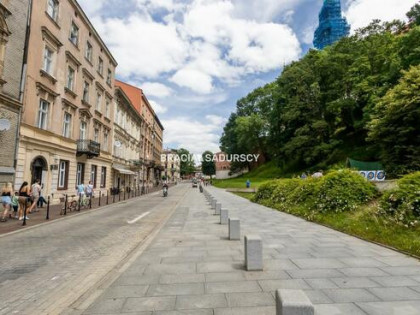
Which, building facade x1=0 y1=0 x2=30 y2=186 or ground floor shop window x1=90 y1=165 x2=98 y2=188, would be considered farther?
ground floor shop window x1=90 y1=165 x2=98 y2=188

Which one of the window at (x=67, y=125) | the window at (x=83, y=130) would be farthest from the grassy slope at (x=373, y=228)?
the window at (x=83, y=130)

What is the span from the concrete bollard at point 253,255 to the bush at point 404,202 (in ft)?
16.5

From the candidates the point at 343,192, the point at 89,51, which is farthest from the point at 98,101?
the point at 343,192

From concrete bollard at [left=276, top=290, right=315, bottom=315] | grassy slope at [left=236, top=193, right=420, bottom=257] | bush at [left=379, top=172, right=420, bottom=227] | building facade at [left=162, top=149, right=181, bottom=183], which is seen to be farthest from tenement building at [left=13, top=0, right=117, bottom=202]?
building facade at [left=162, top=149, right=181, bottom=183]

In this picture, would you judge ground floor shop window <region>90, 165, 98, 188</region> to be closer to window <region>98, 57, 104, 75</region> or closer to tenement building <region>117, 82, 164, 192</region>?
window <region>98, 57, 104, 75</region>

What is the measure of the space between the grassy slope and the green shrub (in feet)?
1.42

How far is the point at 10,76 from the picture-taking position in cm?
1497

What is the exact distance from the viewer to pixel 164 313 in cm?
363

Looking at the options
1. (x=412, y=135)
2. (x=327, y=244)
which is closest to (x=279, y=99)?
(x=412, y=135)

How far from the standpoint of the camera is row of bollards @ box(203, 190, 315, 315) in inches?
99.8

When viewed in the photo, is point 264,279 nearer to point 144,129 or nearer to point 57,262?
point 57,262

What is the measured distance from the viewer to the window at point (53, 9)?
1920 cm

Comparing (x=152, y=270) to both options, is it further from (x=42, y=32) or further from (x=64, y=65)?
(x=64, y=65)

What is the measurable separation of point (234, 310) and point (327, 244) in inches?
187
